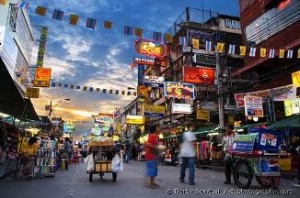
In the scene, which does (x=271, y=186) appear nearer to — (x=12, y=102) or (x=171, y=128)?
(x=12, y=102)

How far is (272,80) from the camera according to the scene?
82.5 feet

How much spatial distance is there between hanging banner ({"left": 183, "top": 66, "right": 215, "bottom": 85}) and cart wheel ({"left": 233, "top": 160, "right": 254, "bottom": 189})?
21.1m

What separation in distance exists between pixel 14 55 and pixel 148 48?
14529 mm

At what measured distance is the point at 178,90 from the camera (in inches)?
1209

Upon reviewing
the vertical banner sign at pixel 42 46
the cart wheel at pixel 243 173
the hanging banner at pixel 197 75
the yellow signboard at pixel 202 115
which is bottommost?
the cart wheel at pixel 243 173

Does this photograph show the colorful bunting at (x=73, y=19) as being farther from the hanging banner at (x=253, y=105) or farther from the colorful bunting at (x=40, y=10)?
the hanging banner at (x=253, y=105)

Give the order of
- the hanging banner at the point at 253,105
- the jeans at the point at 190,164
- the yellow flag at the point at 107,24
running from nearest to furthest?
the jeans at the point at 190,164, the yellow flag at the point at 107,24, the hanging banner at the point at 253,105

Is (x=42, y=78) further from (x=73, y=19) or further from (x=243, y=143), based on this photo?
(x=243, y=143)

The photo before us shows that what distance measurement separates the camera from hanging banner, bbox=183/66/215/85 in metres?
32.5

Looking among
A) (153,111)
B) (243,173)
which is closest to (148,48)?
(153,111)

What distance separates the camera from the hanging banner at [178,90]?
100 feet

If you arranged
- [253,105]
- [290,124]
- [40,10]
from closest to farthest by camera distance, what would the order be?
[40,10], [290,124], [253,105]

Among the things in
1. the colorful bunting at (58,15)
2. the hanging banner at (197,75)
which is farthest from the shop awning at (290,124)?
the hanging banner at (197,75)

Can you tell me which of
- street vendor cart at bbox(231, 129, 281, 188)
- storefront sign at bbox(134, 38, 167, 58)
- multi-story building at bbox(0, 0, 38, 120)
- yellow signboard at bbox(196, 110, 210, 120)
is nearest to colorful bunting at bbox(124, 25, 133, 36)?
multi-story building at bbox(0, 0, 38, 120)
